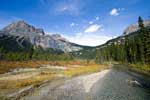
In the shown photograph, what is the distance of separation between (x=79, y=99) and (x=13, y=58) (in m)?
164

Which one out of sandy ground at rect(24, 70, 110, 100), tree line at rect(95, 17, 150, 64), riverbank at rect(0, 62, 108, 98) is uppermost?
tree line at rect(95, 17, 150, 64)

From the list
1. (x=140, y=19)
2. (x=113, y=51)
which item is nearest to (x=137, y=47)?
(x=140, y=19)

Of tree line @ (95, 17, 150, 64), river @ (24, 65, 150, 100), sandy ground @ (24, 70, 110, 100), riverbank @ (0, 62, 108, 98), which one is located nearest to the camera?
river @ (24, 65, 150, 100)

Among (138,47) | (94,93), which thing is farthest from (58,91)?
(138,47)

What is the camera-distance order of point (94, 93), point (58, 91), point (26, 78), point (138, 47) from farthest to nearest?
point (138, 47) < point (26, 78) < point (58, 91) < point (94, 93)

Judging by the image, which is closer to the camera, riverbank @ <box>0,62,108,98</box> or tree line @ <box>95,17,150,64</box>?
riverbank @ <box>0,62,108,98</box>

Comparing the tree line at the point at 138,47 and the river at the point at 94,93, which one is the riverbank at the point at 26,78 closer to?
the river at the point at 94,93

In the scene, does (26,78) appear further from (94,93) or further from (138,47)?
(138,47)

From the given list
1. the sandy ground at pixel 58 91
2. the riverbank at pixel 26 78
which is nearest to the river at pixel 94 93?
the sandy ground at pixel 58 91

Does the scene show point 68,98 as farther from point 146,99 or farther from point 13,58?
point 13,58

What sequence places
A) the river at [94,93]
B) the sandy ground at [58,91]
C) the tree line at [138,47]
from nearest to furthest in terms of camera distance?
1. the river at [94,93]
2. the sandy ground at [58,91]
3. the tree line at [138,47]

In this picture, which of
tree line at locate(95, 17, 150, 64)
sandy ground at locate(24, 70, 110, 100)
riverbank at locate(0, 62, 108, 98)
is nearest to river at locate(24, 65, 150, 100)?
sandy ground at locate(24, 70, 110, 100)

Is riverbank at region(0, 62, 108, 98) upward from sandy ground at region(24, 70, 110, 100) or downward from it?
upward

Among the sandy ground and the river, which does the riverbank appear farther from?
the river
